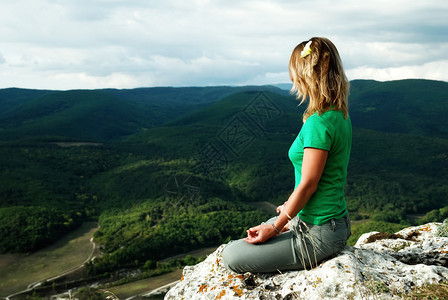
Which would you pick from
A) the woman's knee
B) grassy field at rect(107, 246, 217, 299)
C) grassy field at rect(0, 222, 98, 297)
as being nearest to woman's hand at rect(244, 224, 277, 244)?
the woman's knee

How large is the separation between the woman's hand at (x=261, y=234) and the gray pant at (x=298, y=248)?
0.07 m

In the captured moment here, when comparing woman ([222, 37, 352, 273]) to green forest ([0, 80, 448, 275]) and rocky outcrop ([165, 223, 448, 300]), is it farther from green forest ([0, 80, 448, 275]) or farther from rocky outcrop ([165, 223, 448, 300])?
green forest ([0, 80, 448, 275])

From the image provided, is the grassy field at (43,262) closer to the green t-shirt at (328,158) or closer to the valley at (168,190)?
the valley at (168,190)

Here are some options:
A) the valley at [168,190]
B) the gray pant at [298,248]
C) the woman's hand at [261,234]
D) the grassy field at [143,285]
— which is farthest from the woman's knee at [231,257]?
the valley at [168,190]

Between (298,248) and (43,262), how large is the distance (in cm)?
7826

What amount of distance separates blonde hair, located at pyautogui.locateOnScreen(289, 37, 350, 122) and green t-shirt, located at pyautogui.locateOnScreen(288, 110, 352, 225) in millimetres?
119

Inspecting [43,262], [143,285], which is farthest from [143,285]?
[43,262]

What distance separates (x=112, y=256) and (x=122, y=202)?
36.5 metres

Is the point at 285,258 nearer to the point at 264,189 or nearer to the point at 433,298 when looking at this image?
the point at 433,298

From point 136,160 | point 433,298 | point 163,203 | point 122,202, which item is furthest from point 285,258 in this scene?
point 136,160

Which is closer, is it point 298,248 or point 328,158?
point 328,158

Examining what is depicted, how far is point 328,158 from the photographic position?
3770mm

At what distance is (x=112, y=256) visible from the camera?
225ft

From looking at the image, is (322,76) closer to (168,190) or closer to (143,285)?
(143,285)
